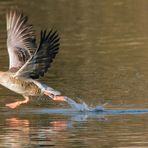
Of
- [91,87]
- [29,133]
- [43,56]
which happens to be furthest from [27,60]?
[29,133]

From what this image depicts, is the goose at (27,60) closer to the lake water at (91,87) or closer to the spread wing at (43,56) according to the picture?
the spread wing at (43,56)

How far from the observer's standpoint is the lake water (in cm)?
1451

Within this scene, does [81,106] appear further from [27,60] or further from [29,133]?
[29,133]

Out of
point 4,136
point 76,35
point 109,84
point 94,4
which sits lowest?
point 4,136

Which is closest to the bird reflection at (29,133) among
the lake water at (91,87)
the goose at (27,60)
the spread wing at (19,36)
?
the lake water at (91,87)

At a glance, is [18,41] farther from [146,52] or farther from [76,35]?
[76,35]

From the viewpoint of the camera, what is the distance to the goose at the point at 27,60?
1688 cm

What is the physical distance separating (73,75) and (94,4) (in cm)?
1781

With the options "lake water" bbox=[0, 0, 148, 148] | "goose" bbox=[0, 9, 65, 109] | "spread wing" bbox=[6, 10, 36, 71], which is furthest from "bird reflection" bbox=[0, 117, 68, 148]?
"spread wing" bbox=[6, 10, 36, 71]

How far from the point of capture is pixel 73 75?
2130 centimetres

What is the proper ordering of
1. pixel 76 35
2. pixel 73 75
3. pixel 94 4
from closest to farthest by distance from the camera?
pixel 73 75, pixel 76 35, pixel 94 4

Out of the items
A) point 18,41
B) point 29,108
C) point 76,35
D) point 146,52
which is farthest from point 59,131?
point 76,35

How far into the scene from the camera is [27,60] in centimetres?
1734

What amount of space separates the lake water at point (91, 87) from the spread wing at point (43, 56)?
2.49 ft
